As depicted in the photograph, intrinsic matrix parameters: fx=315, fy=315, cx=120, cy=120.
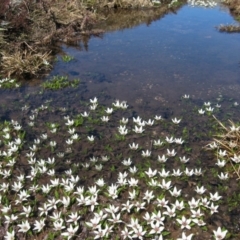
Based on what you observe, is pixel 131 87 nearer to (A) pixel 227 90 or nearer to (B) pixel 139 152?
(A) pixel 227 90

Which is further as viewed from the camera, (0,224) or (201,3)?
(201,3)

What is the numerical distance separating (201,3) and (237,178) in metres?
19.5

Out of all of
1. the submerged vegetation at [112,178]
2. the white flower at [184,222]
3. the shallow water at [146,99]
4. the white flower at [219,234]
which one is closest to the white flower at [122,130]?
the submerged vegetation at [112,178]

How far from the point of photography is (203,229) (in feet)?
16.0

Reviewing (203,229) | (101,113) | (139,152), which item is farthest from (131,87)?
(203,229)

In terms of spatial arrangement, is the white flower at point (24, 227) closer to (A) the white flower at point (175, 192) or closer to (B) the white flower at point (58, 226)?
(B) the white flower at point (58, 226)

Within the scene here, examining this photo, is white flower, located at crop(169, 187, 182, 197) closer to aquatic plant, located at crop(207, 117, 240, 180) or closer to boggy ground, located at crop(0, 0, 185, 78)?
aquatic plant, located at crop(207, 117, 240, 180)

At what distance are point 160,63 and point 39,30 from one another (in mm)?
5664

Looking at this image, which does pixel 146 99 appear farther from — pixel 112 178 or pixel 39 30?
pixel 39 30

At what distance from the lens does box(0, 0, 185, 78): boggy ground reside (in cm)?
1111

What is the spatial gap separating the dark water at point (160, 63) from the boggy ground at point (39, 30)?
791mm

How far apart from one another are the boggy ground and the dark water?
2.59 ft

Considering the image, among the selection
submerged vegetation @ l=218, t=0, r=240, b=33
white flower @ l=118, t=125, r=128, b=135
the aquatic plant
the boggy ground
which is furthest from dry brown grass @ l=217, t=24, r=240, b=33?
white flower @ l=118, t=125, r=128, b=135

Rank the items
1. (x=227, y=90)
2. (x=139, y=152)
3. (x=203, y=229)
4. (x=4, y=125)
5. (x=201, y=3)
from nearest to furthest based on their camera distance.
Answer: (x=203, y=229), (x=139, y=152), (x=4, y=125), (x=227, y=90), (x=201, y=3)
